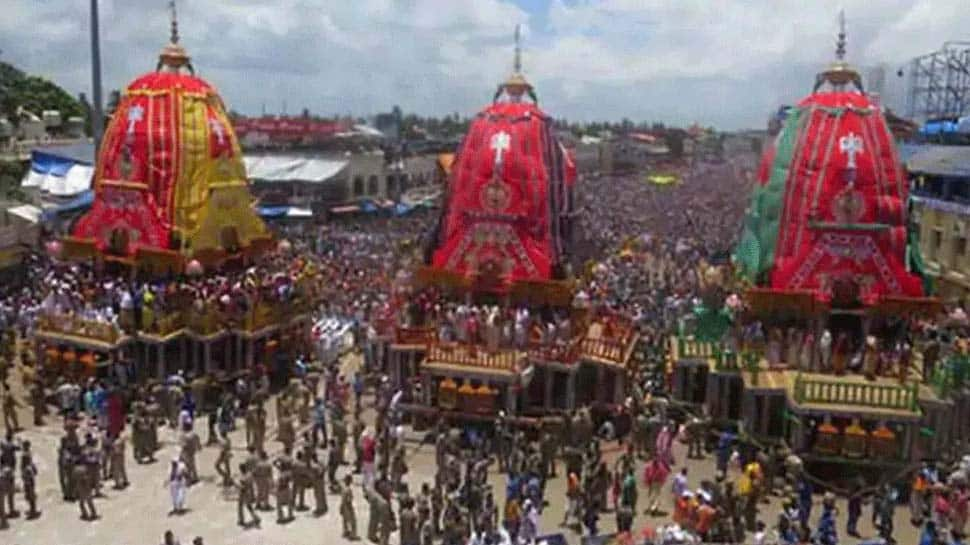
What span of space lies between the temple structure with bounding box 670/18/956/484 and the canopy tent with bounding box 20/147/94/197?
2874cm

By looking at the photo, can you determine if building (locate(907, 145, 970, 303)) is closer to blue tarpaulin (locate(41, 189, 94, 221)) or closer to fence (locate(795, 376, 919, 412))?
fence (locate(795, 376, 919, 412))

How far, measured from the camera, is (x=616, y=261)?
41.5 meters

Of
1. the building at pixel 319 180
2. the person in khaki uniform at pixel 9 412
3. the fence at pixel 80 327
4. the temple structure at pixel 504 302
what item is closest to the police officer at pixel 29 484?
the person in khaki uniform at pixel 9 412

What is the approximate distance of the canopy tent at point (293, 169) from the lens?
5266cm

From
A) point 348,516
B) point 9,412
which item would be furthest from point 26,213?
point 348,516

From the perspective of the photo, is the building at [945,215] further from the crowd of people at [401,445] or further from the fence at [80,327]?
the fence at [80,327]

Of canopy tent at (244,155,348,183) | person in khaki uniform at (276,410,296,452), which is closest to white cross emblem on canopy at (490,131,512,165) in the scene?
person in khaki uniform at (276,410,296,452)

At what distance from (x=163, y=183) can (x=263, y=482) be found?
9908 mm

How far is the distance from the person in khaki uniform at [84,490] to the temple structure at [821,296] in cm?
→ 1199

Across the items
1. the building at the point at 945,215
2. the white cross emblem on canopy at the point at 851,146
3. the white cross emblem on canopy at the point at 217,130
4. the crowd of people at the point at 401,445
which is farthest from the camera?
the building at the point at 945,215

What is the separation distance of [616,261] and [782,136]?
62.2ft

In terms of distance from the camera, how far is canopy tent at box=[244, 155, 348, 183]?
52.7 m

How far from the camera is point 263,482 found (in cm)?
1745

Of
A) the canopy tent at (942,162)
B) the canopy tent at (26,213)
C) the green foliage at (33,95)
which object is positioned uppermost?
the green foliage at (33,95)
